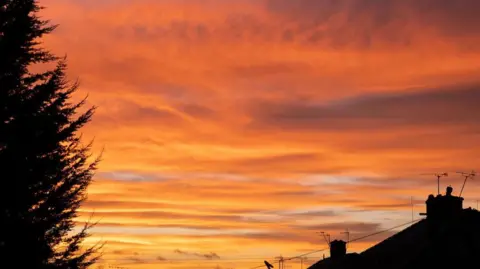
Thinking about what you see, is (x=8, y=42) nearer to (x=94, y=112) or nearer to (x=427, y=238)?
(x=94, y=112)

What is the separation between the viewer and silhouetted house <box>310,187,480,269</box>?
122 feet

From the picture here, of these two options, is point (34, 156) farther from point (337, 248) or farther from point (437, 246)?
point (337, 248)

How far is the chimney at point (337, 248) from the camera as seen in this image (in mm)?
54031

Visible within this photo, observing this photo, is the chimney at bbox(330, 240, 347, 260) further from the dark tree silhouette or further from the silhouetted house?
the dark tree silhouette

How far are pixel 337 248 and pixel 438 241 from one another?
662 inches

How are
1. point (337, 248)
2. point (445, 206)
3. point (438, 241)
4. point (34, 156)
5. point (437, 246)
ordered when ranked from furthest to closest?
point (337, 248), point (445, 206), point (438, 241), point (437, 246), point (34, 156)

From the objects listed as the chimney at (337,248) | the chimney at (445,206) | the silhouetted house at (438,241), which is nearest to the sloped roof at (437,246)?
the silhouetted house at (438,241)

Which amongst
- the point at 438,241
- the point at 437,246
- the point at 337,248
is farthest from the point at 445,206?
the point at 337,248

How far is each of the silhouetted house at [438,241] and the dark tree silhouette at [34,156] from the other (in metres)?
15.6

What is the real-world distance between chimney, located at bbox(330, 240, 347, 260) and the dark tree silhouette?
2605cm

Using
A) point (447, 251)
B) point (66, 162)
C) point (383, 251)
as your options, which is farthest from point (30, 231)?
point (383, 251)

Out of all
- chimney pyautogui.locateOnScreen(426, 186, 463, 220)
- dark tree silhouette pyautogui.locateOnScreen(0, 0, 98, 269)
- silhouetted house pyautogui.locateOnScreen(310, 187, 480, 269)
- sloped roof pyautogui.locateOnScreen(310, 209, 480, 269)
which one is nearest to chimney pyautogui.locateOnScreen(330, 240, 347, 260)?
silhouetted house pyautogui.locateOnScreen(310, 187, 480, 269)

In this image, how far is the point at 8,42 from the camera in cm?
2725

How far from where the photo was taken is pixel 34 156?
27.8 m
